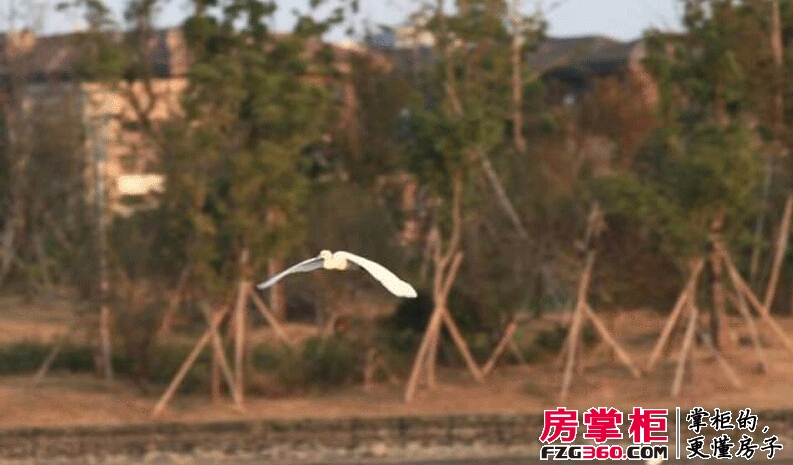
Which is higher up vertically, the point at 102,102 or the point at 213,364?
the point at 102,102

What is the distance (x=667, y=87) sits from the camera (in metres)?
19.9

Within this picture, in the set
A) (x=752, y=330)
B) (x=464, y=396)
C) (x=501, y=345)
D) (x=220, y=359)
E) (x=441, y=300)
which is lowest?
(x=464, y=396)

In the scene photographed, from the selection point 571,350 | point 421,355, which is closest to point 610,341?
point 571,350

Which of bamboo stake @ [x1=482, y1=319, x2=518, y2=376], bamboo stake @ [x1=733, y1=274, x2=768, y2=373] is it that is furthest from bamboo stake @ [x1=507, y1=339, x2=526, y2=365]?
bamboo stake @ [x1=733, y1=274, x2=768, y2=373]

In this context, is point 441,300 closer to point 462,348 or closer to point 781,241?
point 462,348

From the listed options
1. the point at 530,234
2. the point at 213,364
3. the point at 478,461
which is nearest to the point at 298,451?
the point at 478,461

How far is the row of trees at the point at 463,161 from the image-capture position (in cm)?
1684

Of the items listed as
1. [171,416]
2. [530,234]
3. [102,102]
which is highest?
[102,102]

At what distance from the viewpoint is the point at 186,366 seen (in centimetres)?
1647

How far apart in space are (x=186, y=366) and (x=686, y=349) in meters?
5.62

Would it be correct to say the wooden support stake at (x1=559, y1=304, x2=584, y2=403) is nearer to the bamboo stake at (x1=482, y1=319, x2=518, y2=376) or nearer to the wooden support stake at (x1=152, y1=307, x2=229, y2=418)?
the bamboo stake at (x1=482, y1=319, x2=518, y2=376)

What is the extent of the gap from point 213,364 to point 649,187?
5.39 metres

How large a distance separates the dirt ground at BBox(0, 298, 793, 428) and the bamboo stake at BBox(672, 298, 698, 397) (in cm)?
13

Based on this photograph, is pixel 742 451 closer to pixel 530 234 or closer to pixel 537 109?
pixel 530 234
